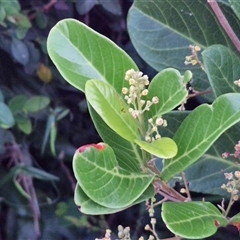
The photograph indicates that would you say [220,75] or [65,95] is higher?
[220,75]

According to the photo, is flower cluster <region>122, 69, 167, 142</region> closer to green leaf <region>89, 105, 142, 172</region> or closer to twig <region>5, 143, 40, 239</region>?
green leaf <region>89, 105, 142, 172</region>

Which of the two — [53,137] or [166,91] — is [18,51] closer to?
[53,137]

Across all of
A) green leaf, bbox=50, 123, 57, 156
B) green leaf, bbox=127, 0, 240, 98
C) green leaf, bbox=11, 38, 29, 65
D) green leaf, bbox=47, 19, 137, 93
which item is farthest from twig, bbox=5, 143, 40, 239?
green leaf, bbox=47, 19, 137, 93

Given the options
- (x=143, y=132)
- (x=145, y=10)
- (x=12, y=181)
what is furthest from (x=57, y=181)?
(x=143, y=132)

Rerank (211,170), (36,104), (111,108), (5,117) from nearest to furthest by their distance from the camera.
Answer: (111,108) → (211,170) → (5,117) → (36,104)

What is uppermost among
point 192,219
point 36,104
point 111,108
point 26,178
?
point 111,108

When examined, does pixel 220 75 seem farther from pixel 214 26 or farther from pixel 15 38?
pixel 15 38

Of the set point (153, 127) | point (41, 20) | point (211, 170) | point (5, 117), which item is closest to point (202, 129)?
point (153, 127)

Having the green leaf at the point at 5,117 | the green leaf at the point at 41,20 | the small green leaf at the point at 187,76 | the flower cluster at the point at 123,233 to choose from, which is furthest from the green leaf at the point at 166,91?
the green leaf at the point at 41,20
